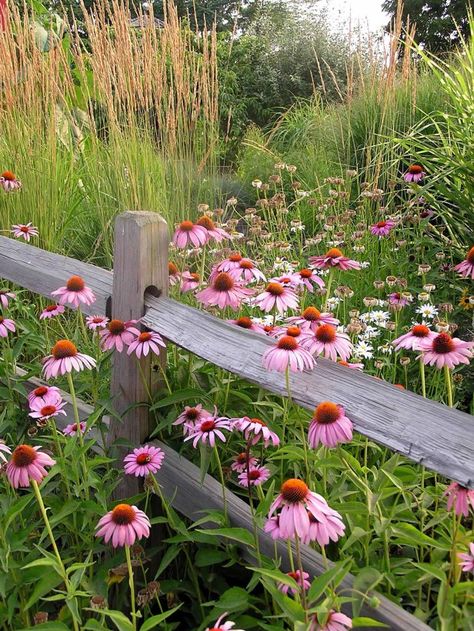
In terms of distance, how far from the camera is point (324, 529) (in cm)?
95

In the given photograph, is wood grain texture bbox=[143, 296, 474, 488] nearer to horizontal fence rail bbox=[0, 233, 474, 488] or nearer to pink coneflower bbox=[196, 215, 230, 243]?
horizontal fence rail bbox=[0, 233, 474, 488]

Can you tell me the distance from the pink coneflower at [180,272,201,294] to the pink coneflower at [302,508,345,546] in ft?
2.77

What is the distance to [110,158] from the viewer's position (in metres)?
3.64

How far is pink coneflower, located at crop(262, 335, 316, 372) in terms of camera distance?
1.14m

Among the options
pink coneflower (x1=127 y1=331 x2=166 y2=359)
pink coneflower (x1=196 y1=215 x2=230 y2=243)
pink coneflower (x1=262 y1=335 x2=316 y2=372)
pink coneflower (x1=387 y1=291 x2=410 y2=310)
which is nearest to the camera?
pink coneflower (x1=262 y1=335 x2=316 y2=372)

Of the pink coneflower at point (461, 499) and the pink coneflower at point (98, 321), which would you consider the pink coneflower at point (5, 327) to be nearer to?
the pink coneflower at point (98, 321)

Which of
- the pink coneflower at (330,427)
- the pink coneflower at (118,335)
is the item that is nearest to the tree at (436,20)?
the pink coneflower at (118,335)

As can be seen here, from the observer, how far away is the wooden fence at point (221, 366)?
0.99 m

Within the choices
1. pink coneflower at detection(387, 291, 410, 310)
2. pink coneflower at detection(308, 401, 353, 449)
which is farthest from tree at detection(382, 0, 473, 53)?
pink coneflower at detection(308, 401, 353, 449)

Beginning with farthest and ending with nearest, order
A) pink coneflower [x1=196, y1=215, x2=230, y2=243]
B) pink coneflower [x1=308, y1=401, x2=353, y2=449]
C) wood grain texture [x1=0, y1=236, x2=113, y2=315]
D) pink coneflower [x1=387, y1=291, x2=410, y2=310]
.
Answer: pink coneflower [x1=387, y1=291, x2=410, y2=310]
wood grain texture [x1=0, y1=236, x2=113, y2=315]
pink coneflower [x1=196, y1=215, x2=230, y2=243]
pink coneflower [x1=308, y1=401, x2=353, y2=449]

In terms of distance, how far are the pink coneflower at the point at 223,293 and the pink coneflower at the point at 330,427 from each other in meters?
0.44

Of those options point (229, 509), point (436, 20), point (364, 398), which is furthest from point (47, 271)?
point (436, 20)

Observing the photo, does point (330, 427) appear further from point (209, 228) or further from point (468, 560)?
point (209, 228)

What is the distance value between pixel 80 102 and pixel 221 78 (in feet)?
25.3
